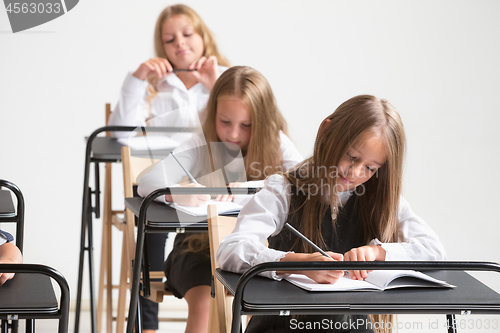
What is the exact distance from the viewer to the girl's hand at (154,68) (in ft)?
8.32

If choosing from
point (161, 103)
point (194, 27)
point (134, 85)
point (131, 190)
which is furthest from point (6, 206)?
point (194, 27)

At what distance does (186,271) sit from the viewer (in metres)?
1.82

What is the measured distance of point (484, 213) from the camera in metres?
3.01

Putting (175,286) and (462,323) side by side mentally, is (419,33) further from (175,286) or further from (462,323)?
(175,286)

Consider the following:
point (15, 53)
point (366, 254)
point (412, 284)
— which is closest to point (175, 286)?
point (366, 254)

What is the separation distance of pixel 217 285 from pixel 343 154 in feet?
1.24

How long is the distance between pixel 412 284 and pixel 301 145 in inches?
77.9

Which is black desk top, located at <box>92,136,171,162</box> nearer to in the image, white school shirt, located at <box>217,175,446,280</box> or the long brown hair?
the long brown hair

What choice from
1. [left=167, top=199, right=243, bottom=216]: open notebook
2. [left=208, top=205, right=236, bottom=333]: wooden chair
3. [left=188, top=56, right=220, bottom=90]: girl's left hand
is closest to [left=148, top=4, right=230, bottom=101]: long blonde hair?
[left=188, top=56, right=220, bottom=90]: girl's left hand

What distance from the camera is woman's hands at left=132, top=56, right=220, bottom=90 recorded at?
8.34 ft

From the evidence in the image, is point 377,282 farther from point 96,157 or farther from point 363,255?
point 96,157

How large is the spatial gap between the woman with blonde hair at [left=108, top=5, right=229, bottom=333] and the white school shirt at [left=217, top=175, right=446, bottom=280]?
1.12 meters

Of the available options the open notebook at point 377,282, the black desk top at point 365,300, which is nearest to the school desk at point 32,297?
the black desk top at point 365,300

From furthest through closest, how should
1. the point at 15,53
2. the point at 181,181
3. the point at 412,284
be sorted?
the point at 15,53 < the point at 181,181 < the point at 412,284
